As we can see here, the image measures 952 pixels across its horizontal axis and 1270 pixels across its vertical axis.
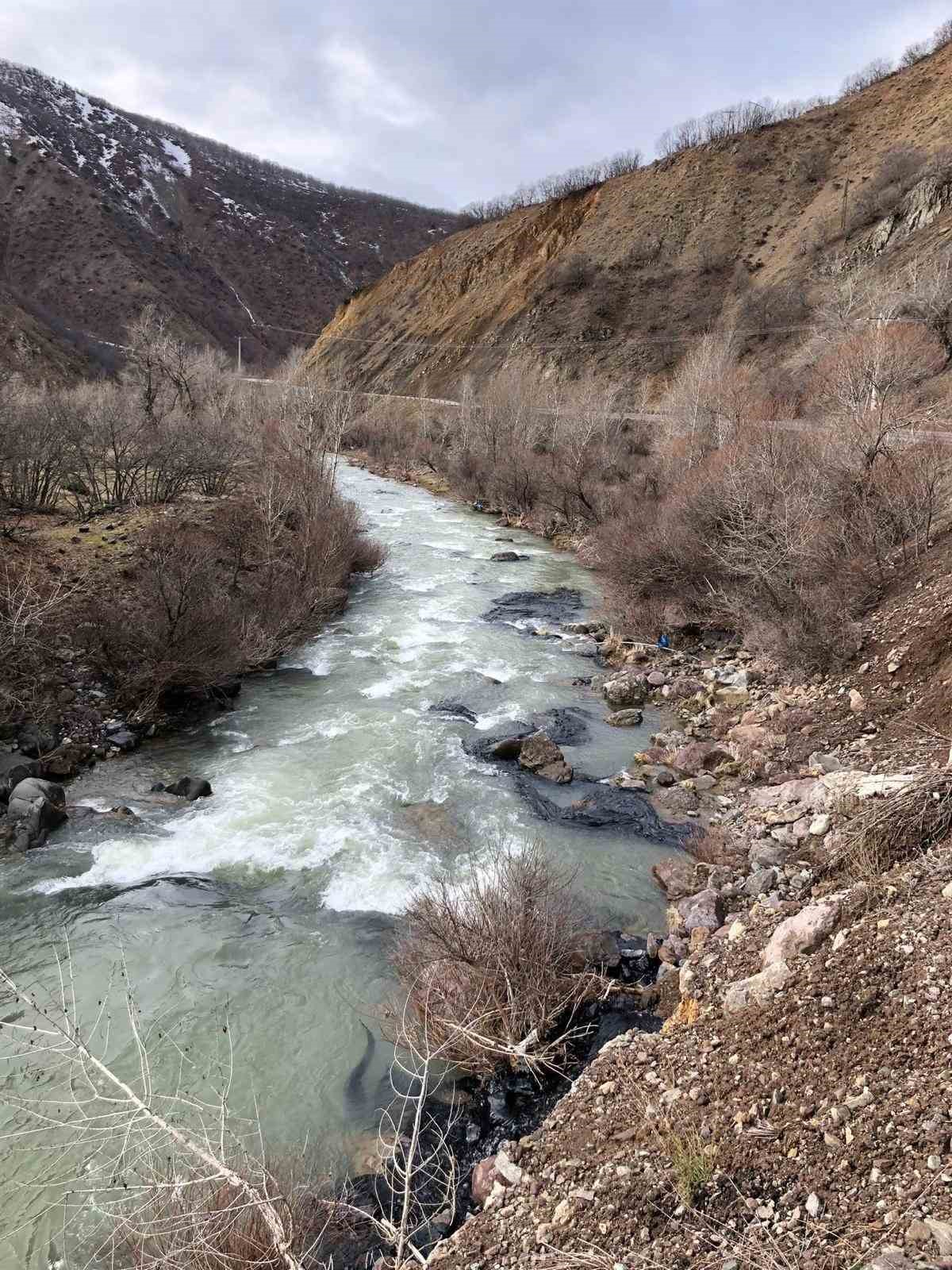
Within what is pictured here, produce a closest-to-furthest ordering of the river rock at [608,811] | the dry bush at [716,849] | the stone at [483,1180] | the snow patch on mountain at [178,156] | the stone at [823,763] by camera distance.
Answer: the stone at [483,1180]
the dry bush at [716,849]
the stone at [823,763]
the river rock at [608,811]
the snow patch on mountain at [178,156]

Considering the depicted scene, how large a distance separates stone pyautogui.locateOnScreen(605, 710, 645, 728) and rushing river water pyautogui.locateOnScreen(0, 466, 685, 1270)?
0.77 feet

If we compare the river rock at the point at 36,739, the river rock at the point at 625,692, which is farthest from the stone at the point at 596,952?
the river rock at the point at 36,739

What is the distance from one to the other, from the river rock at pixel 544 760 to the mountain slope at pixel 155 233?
60.0 meters

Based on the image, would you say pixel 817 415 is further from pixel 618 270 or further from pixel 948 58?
pixel 948 58

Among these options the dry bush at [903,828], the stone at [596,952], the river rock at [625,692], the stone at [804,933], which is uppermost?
the dry bush at [903,828]

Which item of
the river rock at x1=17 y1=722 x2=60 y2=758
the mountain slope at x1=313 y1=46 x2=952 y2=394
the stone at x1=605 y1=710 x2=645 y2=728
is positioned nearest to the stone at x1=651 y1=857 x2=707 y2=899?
the stone at x1=605 y1=710 x2=645 y2=728

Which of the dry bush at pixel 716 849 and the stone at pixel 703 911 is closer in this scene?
the stone at pixel 703 911

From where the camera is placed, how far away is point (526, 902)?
650 cm

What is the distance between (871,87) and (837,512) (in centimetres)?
6587

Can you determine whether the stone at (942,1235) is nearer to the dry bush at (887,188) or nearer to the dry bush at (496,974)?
the dry bush at (496,974)

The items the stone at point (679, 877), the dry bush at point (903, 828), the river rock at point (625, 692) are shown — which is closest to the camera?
the dry bush at point (903, 828)

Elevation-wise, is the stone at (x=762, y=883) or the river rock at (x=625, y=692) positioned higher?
the river rock at (x=625, y=692)

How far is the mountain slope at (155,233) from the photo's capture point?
301 feet

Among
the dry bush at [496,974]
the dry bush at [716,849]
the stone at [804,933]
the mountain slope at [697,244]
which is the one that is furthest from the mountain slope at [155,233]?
the stone at [804,933]
